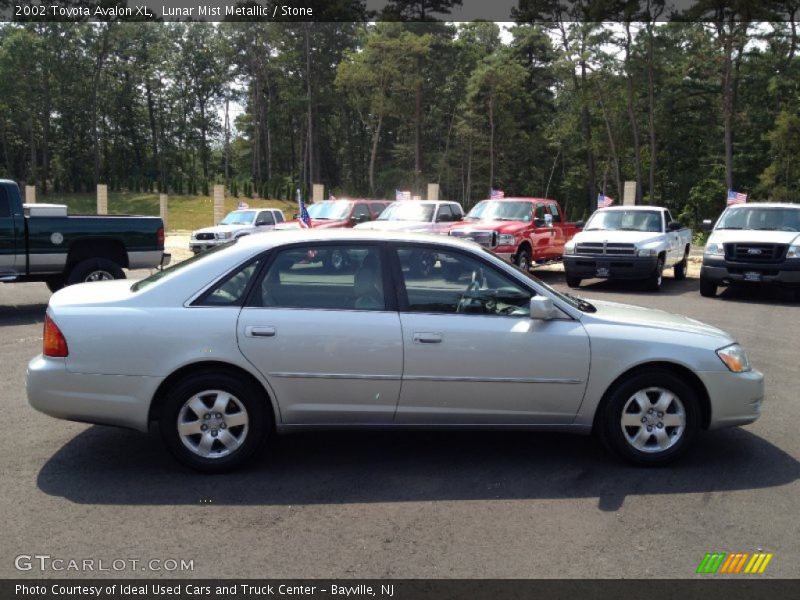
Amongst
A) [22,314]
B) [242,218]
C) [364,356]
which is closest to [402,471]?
[364,356]

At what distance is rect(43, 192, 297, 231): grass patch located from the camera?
194ft

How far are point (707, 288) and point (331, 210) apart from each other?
11027mm

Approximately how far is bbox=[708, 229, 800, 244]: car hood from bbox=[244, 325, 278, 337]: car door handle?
1249 cm

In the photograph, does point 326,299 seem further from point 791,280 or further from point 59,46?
point 59,46

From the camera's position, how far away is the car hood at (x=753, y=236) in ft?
48.3

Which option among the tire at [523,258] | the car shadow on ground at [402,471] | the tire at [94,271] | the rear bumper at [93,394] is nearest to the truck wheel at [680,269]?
the tire at [523,258]

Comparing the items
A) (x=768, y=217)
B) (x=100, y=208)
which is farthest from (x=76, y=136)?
(x=768, y=217)

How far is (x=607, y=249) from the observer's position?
652 inches

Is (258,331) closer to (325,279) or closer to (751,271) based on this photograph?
(325,279)

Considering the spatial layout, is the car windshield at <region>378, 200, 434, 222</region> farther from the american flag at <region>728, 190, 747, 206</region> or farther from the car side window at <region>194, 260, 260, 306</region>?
the car side window at <region>194, 260, 260, 306</region>

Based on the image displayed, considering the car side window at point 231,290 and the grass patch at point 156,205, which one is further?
the grass patch at point 156,205

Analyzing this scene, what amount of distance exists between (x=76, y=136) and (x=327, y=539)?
8230 centimetres

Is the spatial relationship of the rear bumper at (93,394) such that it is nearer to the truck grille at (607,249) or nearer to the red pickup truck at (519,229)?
the red pickup truck at (519,229)

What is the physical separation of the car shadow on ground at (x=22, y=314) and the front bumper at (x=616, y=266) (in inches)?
420
